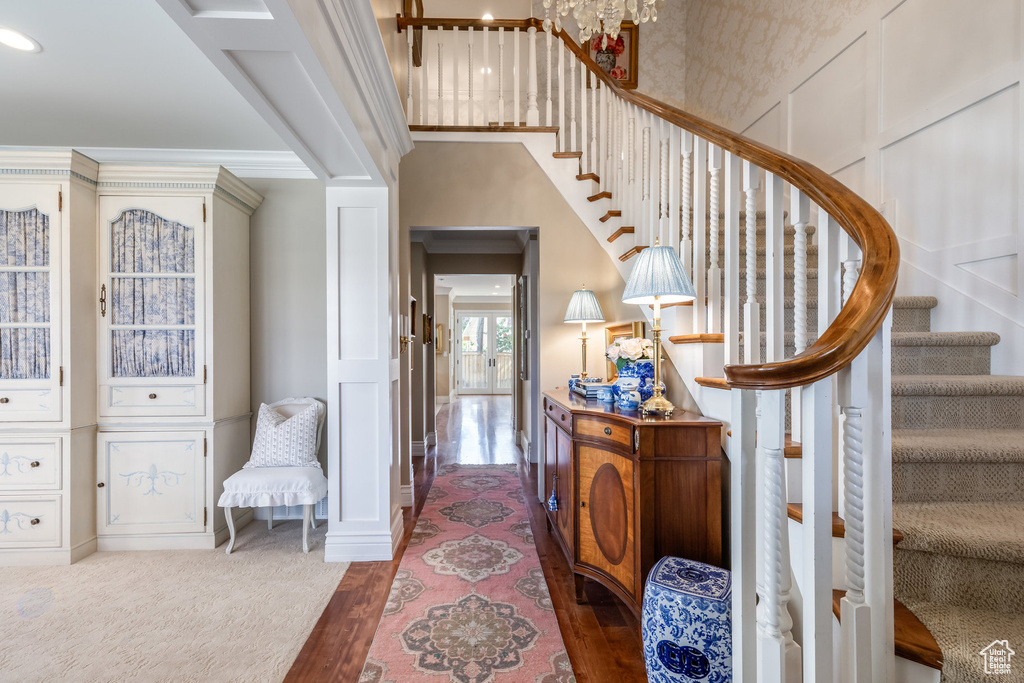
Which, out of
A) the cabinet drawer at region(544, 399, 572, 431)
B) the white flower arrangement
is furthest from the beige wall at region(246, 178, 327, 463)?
the white flower arrangement

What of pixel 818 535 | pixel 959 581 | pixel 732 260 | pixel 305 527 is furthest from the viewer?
pixel 305 527

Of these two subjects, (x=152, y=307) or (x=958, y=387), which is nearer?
(x=958, y=387)

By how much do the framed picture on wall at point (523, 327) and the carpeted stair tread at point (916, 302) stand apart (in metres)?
3.20

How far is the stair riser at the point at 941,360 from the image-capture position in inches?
76.7

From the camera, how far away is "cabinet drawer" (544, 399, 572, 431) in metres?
2.36

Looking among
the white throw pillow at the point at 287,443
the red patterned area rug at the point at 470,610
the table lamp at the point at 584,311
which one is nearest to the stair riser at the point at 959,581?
the red patterned area rug at the point at 470,610

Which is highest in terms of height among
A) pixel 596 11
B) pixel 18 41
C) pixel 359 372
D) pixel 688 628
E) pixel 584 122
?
pixel 596 11

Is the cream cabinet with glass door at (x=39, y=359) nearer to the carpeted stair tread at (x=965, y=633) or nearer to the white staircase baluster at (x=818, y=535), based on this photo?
the white staircase baluster at (x=818, y=535)

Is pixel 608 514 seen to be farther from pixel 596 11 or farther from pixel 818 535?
pixel 596 11

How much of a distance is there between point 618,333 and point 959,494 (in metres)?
1.97

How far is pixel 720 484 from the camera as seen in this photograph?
6.08 feet

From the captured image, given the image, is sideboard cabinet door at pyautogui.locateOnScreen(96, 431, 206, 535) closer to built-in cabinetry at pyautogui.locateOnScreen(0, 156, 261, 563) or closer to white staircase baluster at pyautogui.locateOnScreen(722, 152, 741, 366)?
built-in cabinetry at pyautogui.locateOnScreen(0, 156, 261, 563)

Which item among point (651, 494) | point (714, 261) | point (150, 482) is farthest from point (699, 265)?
point (150, 482)

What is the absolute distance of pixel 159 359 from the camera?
9.72 feet
